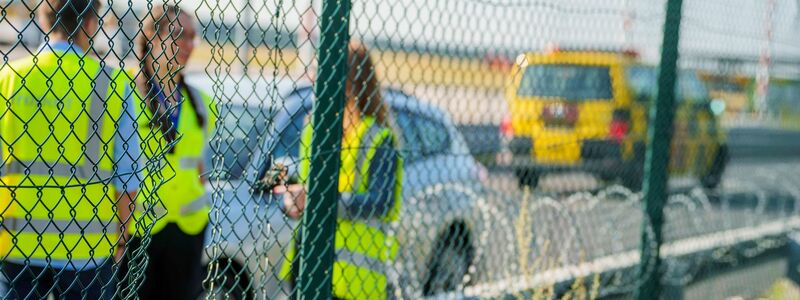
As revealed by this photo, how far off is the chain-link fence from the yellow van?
0.06 feet

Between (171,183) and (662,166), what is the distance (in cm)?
266

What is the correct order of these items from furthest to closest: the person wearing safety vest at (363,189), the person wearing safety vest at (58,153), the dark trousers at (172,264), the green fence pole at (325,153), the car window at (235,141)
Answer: the dark trousers at (172,264) < the person wearing safety vest at (363,189) < the green fence pole at (325,153) < the person wearing safety vest at (58,153) < the car window at (235,141)

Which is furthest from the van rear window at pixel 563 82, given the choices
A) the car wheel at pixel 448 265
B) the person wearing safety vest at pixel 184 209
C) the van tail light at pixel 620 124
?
the person wearing safety vest at pixel 184 209

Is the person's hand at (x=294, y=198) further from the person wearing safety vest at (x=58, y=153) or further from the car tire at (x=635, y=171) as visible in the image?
the car tire at (x=635, y=171)

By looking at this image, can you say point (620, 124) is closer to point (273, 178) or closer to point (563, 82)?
point (563, 82)

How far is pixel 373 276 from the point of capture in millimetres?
3736

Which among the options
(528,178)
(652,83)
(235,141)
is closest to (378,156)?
(235,141)

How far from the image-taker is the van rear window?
4.51 meters

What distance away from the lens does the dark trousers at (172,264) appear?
4199 mm

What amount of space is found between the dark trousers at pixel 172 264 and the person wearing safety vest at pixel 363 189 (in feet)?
2.41

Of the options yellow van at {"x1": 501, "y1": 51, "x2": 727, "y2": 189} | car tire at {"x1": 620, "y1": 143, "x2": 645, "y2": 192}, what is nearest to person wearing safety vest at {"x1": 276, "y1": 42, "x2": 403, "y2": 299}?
yellow van at {"x1": 501, "y1": 51, "x2": 727, "y2": 189}

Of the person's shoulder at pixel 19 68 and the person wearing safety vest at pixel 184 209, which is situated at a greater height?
the person's shoulder at pixel 19 68

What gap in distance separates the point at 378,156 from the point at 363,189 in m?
0.14

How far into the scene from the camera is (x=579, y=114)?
5332 mm
